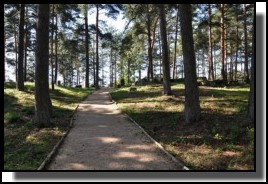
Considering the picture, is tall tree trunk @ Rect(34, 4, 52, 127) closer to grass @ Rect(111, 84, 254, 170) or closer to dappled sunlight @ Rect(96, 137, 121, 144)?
dappled sunlight @ Rect(96, 137, 121, 144)

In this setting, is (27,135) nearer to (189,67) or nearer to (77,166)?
(77,166)

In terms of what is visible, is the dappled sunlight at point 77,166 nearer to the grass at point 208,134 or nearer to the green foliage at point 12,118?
the grass at point 208,134

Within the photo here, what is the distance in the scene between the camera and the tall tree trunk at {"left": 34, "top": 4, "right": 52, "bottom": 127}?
14.6 m

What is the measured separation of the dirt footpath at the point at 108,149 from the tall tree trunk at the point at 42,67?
1.38 metres

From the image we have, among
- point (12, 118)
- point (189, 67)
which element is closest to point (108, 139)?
point (189, 67)

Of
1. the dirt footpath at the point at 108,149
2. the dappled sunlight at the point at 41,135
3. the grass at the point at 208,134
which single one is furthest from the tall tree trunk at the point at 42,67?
the grass at the point at 208,134

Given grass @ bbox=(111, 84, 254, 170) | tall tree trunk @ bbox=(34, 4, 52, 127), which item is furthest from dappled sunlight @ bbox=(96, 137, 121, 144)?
tall tree trunk @ bbox=(34, 4, 52, 127)

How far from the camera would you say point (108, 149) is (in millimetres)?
11703

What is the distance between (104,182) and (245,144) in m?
4.67

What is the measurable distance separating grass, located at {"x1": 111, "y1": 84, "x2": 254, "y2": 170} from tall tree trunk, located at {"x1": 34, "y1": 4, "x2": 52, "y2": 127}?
13.7 ft

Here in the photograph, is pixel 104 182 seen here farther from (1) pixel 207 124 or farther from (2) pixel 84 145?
(1) pixel 207 124

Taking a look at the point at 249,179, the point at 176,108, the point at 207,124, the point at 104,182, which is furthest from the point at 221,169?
the point at 176,108

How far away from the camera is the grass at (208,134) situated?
32.8 ft
